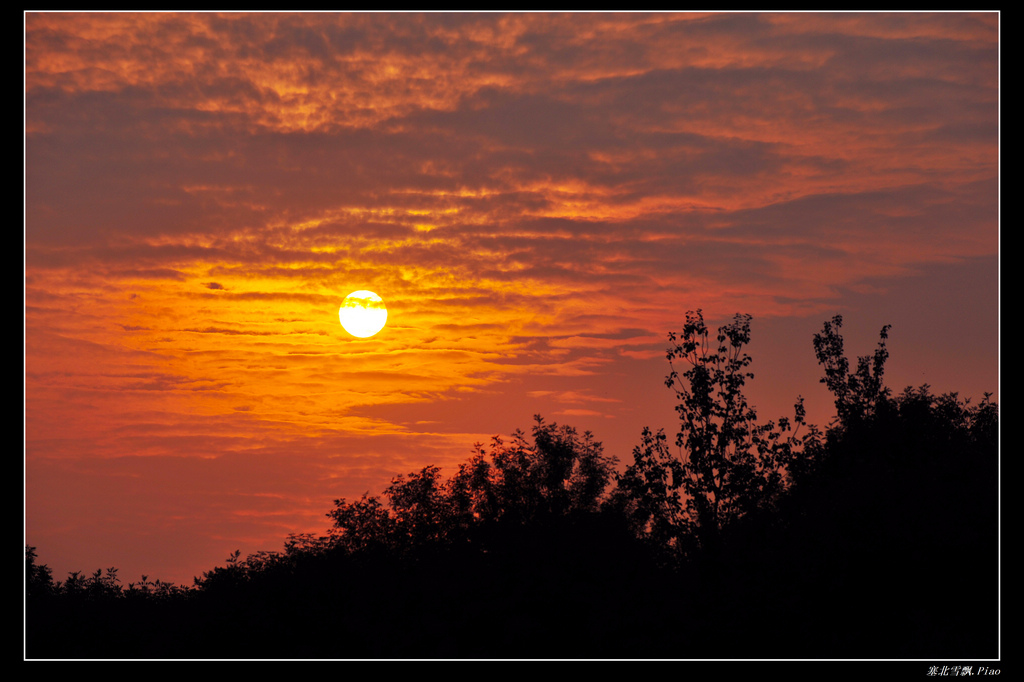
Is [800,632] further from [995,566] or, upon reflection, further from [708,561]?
[995,566]

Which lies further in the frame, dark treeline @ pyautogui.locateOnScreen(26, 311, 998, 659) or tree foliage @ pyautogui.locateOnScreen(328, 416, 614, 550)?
tree foliage @ pyautogui.locateOnScreen(328, 416, 614, 550)

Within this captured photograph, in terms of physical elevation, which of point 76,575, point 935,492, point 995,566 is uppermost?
point 935,492

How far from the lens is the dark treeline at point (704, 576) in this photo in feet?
120

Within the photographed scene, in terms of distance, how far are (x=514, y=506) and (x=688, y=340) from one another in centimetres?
2117

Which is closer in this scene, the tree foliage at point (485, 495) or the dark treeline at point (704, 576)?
the dark treeline at point (704, 576)

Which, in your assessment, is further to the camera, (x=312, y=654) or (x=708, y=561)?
(x=312, y=654)

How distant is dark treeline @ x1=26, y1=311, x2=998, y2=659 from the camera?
120 ft

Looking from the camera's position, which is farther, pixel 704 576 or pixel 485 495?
pixel 485 495

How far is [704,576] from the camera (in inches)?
1499

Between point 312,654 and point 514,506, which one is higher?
point 514,506
